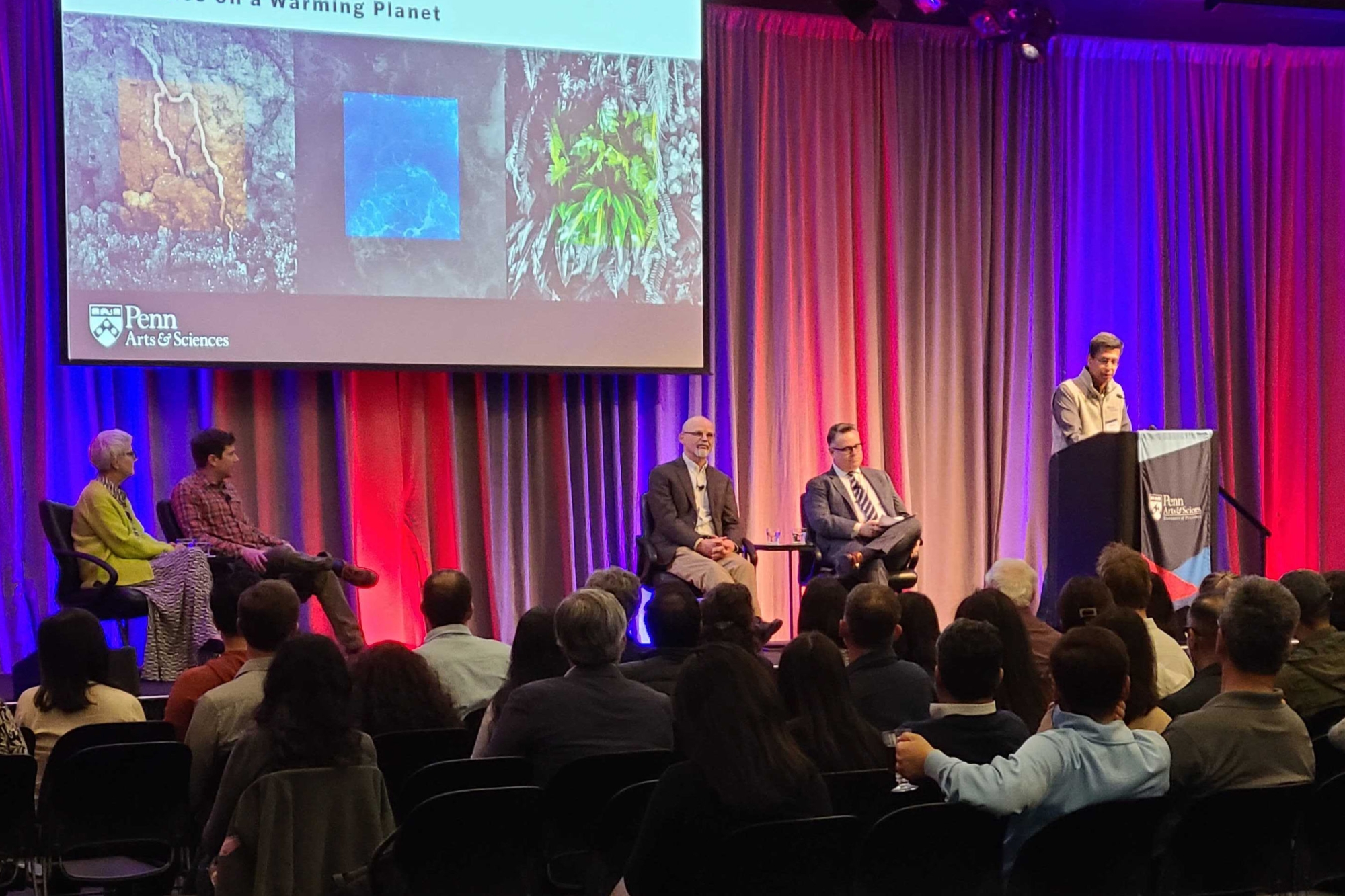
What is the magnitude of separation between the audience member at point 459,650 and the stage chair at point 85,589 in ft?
7.31

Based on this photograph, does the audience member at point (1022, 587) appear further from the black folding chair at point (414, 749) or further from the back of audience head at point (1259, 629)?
the black folding chair at point (414, 749)

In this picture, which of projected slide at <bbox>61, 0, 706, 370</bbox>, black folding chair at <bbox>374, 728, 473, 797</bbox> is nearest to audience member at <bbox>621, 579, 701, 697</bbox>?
black folding chair at <bbox>374, 728, 473, 797</bbox>

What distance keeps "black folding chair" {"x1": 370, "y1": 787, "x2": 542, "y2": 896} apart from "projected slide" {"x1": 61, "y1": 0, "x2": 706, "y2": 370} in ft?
14.3

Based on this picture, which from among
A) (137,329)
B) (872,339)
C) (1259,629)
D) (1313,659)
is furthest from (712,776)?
(872,339)

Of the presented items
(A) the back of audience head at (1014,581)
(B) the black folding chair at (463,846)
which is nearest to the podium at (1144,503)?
(A) the back of audience head at (1014,581)

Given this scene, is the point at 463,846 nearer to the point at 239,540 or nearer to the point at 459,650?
the point at 459,650

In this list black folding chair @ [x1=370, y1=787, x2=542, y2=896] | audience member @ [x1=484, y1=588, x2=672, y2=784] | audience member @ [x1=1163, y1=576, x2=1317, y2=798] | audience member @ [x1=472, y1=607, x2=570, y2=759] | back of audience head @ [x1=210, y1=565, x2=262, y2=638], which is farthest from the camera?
back of audience head @ [x1=210, y1=565, x2=262, y2=638]

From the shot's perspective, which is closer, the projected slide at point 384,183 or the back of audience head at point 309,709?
the back of audience head at point 309,709

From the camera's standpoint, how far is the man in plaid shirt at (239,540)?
6109 mm

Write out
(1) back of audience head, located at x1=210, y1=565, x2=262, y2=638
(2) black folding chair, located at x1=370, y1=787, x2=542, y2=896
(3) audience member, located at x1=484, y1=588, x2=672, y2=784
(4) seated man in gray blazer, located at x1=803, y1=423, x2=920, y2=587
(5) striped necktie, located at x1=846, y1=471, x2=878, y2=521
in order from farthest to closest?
(5) striped necktie, located at x1=846, y1=471, x2=878, y2=521, (4) seated man in gray blazer, located at x1=803, y1=423, x2=920, y2=587, (1) back of audience head, located at x1=210, y1=565, x2=262, y2=638, (3) audience member, located at x1=484, y1=588, x2=672, y2=784, (2) black folding chair, located at x1=370, y1=787, x2=542, y2=896

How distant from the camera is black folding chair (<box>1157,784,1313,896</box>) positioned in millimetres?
2766

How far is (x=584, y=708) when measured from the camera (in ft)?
10.6

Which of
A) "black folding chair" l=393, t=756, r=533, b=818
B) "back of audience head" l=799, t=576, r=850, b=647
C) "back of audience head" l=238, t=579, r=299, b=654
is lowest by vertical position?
"black folding chair" l=393, t=756, r=533, b=818

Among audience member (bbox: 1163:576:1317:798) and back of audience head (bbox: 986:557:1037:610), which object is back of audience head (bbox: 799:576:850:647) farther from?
audience member (bbox: 1163:576:1317:798)
